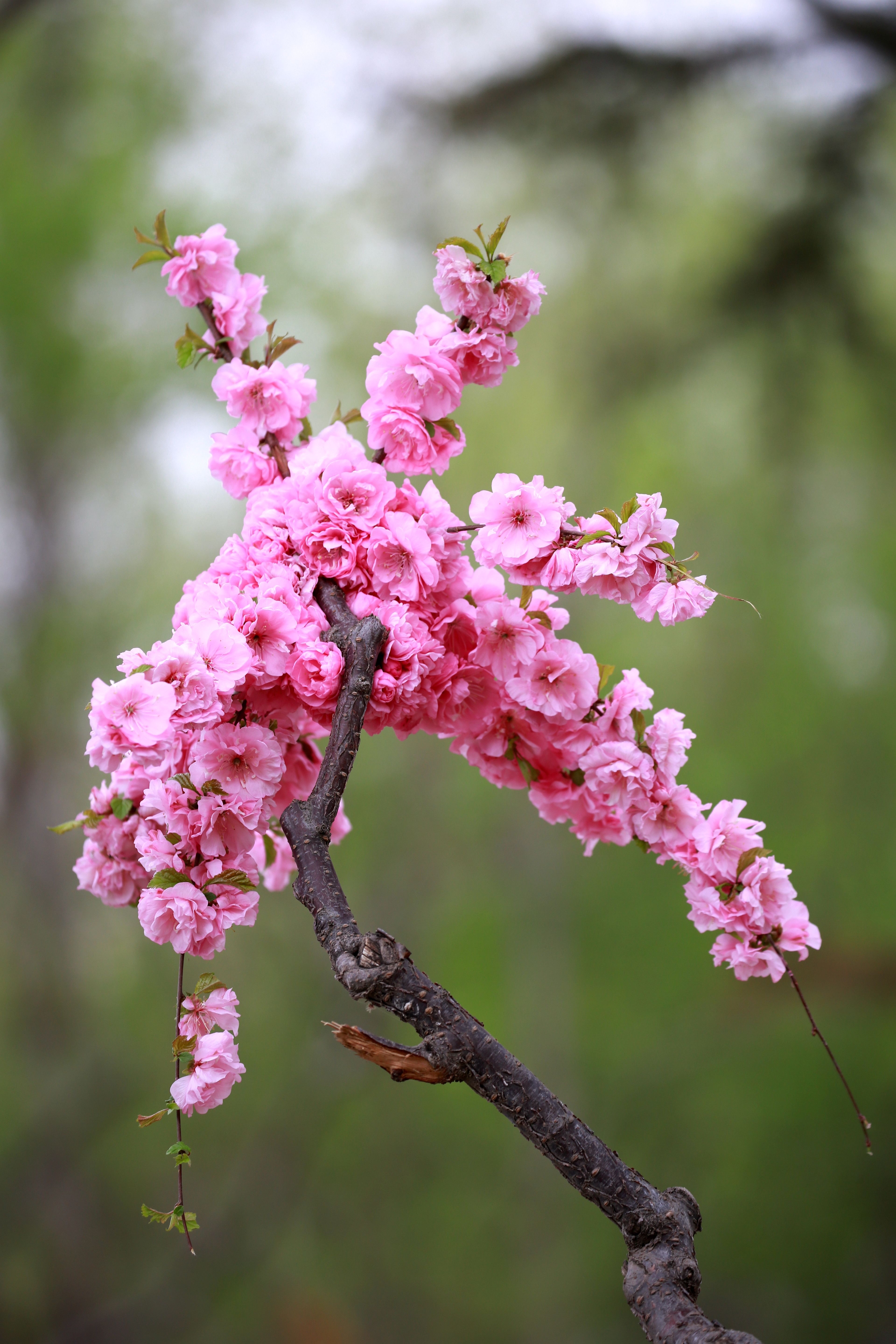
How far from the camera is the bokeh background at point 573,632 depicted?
3.21 metres

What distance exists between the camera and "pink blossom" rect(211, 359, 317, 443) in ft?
3.16

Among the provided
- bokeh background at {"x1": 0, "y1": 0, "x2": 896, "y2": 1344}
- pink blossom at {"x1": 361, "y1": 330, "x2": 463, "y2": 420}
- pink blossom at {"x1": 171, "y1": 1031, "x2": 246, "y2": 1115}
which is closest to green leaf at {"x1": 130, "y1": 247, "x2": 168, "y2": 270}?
pink blossom at {"x1": 361, "y1": 330, "x2": 463, "y2": 420}

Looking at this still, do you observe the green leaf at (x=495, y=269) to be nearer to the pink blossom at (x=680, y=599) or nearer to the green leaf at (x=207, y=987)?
the pink blossom at (x=680, y=599)

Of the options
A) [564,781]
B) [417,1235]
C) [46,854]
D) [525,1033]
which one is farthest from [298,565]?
[417,1235]

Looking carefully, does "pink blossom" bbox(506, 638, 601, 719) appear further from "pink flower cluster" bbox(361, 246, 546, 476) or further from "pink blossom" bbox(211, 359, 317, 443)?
"pink blossom" bbox(211, 359, 317, 443)

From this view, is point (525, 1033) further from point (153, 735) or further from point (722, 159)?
point (153, 735)

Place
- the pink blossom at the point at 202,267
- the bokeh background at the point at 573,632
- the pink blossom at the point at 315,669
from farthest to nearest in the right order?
1. the bokeh background at the point at 573,632
2. the pink blossom at the point at 202,267
3. the pink blossom at the point at 315,669

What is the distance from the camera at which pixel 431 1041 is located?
0.70 metres

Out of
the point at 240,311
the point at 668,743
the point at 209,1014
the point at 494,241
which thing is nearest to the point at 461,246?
the point at 494,241

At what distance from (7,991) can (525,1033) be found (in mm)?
2842

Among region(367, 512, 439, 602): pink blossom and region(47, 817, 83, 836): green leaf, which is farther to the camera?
region(47, 817, 83, 836): green leaf

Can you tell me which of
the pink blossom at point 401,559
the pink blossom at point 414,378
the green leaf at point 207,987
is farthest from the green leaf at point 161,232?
the green leaf at point 207,987

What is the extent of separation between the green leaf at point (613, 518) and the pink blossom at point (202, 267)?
473 millimetres

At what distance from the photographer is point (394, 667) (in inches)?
32.7
